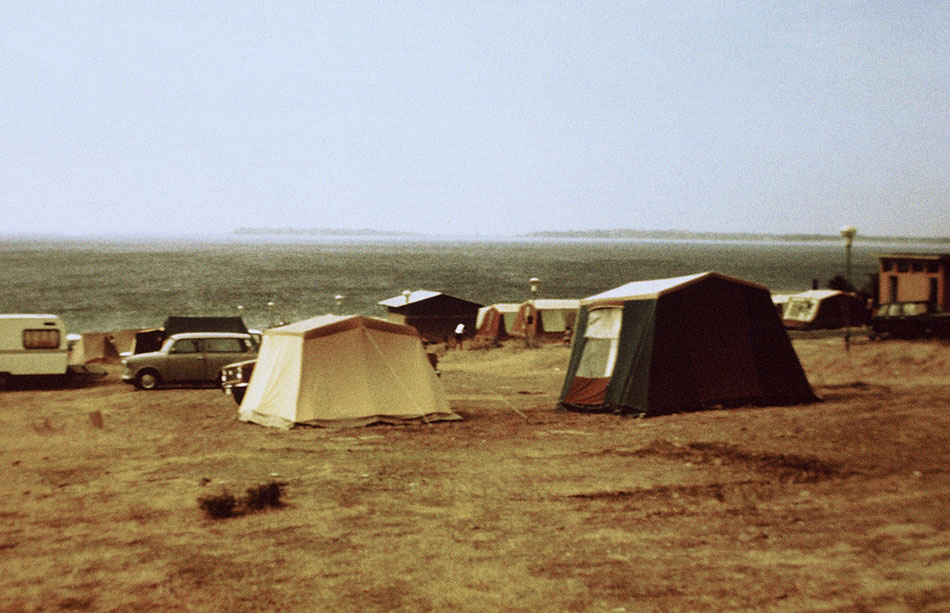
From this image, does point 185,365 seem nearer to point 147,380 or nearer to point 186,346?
point 186,346

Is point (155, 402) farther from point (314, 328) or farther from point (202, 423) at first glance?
point (314, 328)

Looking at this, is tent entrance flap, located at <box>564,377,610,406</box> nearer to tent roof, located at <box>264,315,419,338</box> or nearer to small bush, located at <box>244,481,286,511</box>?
tent roof, located at <box>264,315,419,338</box>

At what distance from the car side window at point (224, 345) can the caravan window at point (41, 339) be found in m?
4.58

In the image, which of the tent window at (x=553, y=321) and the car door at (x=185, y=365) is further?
the tent window at (x=553, y=321)

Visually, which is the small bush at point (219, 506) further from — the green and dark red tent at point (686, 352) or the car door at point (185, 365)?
the car door at point (185, 365)

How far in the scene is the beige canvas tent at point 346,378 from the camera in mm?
15758

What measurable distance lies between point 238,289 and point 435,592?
109m

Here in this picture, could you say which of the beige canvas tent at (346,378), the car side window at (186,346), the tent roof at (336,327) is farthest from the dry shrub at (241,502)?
the car side window at (186,346)

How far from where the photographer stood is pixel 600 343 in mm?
17922

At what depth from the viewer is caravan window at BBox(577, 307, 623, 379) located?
1761cm

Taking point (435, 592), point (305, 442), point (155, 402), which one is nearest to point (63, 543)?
point (435, 592)

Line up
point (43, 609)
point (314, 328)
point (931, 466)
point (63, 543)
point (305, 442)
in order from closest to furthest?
point (43, 609) → point (63, 543) → point (931, 466) → point (305, 442) → point (314, 328)

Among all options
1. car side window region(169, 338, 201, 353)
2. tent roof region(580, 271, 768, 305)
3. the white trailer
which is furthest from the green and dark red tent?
the white trailer

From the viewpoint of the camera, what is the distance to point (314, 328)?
15953 millimetres
